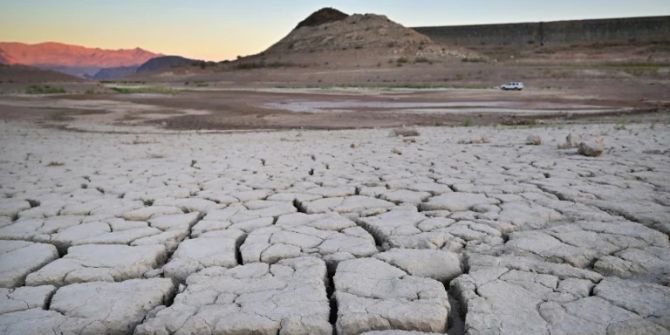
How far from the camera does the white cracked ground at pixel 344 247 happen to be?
1.83 m

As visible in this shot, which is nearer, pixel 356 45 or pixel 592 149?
pixel 592 149

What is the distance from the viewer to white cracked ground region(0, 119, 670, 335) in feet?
6.00

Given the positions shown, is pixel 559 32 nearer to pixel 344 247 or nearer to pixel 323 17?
pixel 323 17

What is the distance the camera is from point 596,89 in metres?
19.2

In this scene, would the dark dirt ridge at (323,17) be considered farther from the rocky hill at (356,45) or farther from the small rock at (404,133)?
the small rock at (404,133)

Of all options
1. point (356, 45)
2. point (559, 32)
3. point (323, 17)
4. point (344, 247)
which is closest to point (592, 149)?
point (344, 247)

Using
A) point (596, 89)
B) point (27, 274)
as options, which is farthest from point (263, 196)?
point (596, 89)

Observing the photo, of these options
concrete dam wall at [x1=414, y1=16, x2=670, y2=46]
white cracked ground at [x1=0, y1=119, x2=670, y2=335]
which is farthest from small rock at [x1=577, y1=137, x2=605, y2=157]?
concrete dam wall at [x1=414, y1=16, x2=670, y2=46]

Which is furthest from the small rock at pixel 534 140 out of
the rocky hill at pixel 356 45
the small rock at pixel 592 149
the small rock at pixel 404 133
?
the rocky hill at pixel 356 45

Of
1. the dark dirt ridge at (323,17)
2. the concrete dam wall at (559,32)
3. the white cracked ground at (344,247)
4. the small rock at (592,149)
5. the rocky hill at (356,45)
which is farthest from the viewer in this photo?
the dark dirt ridge at (323,17)

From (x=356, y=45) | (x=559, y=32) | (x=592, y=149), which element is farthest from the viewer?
(x=559, y=32)

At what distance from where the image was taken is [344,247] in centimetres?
257

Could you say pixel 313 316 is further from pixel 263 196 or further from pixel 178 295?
pixel 263 196

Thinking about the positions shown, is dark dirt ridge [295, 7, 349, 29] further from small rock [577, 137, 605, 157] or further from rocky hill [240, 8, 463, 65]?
small rock [577, 137, 605, 157]
